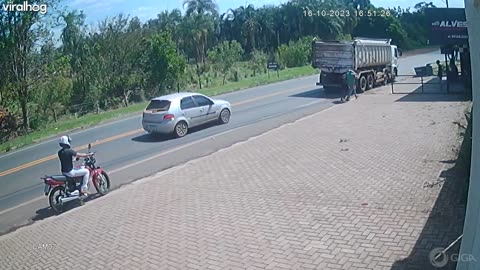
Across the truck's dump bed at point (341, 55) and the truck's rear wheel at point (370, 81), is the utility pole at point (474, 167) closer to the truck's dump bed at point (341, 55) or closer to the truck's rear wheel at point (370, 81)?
the truck's dump bed at point (341, 55)

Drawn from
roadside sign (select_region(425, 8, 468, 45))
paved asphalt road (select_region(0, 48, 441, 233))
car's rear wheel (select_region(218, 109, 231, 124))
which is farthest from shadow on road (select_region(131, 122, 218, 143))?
roadside sign (select_region(425, 8, 468, 45))

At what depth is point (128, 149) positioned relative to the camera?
15.5 metres

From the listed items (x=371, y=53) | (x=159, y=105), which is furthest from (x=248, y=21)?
(x=159, y=105)

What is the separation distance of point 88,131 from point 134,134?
3.73 meters

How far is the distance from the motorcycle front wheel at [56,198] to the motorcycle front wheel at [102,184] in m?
0.73

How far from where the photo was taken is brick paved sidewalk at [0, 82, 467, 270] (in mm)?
6082

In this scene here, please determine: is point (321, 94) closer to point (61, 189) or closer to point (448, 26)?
point (448, 26)

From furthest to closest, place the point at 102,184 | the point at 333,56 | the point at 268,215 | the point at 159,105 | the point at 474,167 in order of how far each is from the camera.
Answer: the point at 333,56
the point at 159,105
the point at 102,184
the point at 268,215
the point at 474,167

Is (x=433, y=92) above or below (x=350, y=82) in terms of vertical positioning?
below

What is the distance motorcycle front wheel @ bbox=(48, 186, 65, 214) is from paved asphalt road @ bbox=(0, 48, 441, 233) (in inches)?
10.6

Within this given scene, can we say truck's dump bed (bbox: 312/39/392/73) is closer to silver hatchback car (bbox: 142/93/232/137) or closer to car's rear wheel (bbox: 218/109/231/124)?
car's rear wheel (bbox: 218/109/231/124)

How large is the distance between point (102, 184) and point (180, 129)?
6.60 metres

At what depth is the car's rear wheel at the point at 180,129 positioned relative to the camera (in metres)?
16.7

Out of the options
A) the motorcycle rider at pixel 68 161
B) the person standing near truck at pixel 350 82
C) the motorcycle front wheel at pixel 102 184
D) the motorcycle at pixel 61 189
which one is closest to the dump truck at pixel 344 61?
the person standing near truck at pixel 350 82
